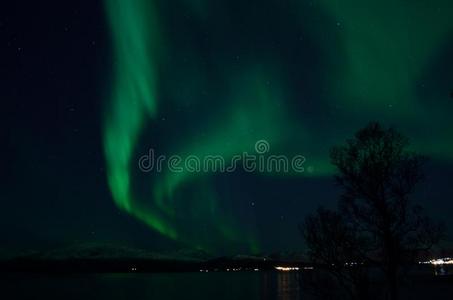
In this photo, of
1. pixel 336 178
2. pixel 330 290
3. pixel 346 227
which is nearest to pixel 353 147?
pixel 336 178

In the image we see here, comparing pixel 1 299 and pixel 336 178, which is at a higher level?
pixel 336 178

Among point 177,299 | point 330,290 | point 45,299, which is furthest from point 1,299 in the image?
point 330,290

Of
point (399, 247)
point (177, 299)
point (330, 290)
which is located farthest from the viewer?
point (177, 299)

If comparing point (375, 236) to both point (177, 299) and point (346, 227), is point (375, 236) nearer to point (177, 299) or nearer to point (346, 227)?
point (346, 227)

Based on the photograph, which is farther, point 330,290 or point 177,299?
point 177,299

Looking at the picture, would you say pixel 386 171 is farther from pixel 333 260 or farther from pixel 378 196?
pixel 333 260

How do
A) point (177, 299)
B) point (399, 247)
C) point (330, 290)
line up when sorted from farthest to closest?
point (177, 299) < point (330, 290) < point (399, 247)

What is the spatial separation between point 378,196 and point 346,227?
3.99 ft

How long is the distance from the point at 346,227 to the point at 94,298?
122 meters

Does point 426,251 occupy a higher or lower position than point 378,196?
lower

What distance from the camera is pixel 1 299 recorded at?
372 feet

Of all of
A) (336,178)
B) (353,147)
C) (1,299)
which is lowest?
(1,299)

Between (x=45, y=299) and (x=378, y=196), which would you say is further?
(x=45, y=299)

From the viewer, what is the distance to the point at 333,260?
37.0 ft
